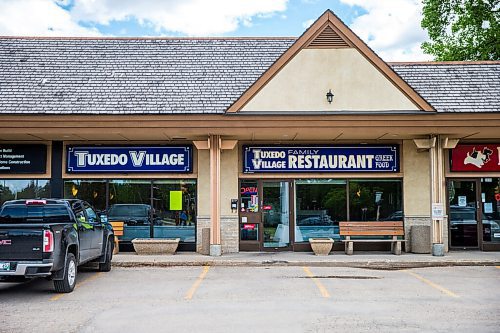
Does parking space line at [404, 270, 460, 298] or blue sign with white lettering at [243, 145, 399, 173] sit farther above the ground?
blue sign with white lettering at [243, 145, 399, 173]

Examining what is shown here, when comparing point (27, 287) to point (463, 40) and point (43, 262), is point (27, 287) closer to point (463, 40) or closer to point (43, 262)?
point (43, 262)

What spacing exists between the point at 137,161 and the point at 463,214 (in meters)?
10.3

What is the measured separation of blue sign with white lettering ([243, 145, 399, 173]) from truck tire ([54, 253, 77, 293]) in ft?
25.1

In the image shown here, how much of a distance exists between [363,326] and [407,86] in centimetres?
954

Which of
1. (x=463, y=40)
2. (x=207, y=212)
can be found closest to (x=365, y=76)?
(x=207, y=212)

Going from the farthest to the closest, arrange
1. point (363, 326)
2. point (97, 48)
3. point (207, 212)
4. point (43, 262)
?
1. point (97, 48)
2. point (207, 212)
3. point (43, 262)
4. point (363, 326)

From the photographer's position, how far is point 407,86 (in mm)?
16141

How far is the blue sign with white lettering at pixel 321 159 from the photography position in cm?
1800

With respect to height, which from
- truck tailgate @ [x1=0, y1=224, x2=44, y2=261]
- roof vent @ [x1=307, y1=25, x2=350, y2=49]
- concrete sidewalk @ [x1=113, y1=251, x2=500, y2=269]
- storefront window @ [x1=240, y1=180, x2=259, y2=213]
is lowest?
concrete sidewalk @ [x1=113, y1=251, x2=500, y2=269]

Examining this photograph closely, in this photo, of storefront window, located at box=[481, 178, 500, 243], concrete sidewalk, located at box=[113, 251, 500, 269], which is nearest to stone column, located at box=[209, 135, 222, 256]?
concrete sidewalk, located at box=[113, 251, 500, 269]

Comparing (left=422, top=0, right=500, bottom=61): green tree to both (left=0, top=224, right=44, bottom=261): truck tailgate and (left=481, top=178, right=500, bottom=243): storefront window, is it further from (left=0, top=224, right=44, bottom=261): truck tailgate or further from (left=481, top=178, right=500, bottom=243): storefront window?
(left=0, top=224, right=44, bottom=261): truck tailgate

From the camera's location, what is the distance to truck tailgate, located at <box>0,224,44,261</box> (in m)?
10.4

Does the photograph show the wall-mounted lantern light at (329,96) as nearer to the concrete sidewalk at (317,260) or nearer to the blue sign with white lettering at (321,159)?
the blue sign with white lettering at (321,159)

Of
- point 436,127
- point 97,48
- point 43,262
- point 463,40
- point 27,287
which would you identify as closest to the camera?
point 43,262
